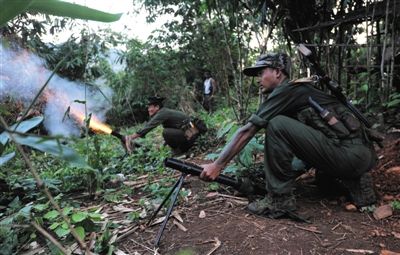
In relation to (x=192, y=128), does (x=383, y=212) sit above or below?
→ above

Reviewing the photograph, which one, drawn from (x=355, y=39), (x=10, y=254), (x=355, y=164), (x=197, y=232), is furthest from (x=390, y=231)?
(x=355, y=39)

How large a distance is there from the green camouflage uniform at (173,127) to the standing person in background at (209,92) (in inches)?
253

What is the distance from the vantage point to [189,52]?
13953mm

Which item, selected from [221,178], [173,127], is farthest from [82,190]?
[173,127]

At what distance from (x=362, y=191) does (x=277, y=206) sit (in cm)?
78

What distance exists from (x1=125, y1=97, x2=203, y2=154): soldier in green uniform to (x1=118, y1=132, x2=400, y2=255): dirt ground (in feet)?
10.4

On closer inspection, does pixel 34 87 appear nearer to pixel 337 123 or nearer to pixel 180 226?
pixel 180 226

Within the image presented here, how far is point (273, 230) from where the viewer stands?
10.7 ft

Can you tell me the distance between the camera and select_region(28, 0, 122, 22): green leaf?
1021mm

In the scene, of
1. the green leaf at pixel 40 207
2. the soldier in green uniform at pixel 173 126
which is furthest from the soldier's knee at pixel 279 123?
the soldier in green uniform at pixel 173 126

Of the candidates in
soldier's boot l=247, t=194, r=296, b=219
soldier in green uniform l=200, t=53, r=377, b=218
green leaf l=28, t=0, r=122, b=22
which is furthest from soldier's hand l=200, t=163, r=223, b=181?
green leaf l=28, t=0, r=122, b=22

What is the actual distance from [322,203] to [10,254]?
270cm

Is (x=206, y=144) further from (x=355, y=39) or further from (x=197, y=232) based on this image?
(x=197, y=232)

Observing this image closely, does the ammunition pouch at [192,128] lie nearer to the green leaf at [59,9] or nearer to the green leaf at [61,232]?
the green leaf at [61,232]
